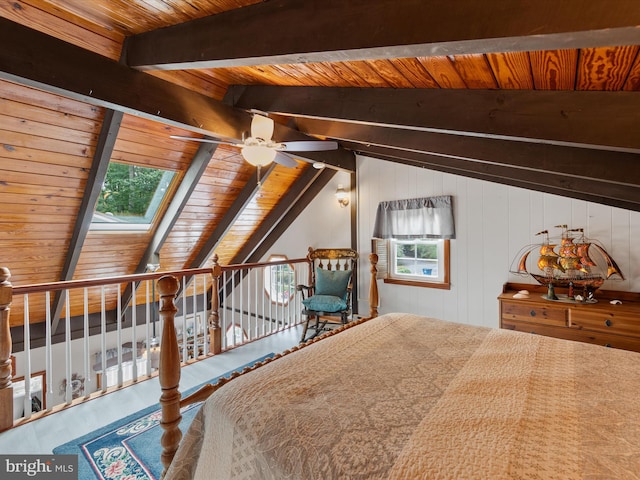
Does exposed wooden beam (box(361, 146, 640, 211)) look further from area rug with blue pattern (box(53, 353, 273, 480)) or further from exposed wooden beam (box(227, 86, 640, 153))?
area rug with blue pattern (box(53, 353, 273, 480))

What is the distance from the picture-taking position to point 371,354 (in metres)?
1.65

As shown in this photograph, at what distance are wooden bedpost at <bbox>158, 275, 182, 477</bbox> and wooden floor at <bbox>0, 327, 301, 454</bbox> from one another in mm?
1306

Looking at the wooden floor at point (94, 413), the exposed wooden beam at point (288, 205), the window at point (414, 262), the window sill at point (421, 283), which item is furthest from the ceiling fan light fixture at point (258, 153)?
the window sill at point (421, 283)

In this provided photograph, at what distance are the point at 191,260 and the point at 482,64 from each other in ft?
16.2

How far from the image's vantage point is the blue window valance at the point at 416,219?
157 inches

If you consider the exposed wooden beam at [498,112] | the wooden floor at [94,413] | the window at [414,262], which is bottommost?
the wooden floor at [94,413]

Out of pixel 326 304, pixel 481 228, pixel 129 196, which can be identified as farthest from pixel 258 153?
pixel 481 228

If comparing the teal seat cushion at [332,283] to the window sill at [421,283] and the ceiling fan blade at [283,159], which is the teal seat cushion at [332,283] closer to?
the window sill at [421,283]

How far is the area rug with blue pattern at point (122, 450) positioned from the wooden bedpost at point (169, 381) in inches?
28.6

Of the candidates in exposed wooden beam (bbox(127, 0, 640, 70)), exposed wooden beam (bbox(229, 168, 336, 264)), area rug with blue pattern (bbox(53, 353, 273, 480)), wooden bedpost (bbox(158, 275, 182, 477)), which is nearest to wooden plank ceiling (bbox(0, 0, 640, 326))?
exposed wooden beam (bbox(127, 0, 640, 70))

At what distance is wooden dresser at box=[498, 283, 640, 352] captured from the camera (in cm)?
262

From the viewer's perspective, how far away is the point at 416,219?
4.23m

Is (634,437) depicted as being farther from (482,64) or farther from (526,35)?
(482,64)

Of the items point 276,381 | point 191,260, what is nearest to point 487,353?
point 276,381
